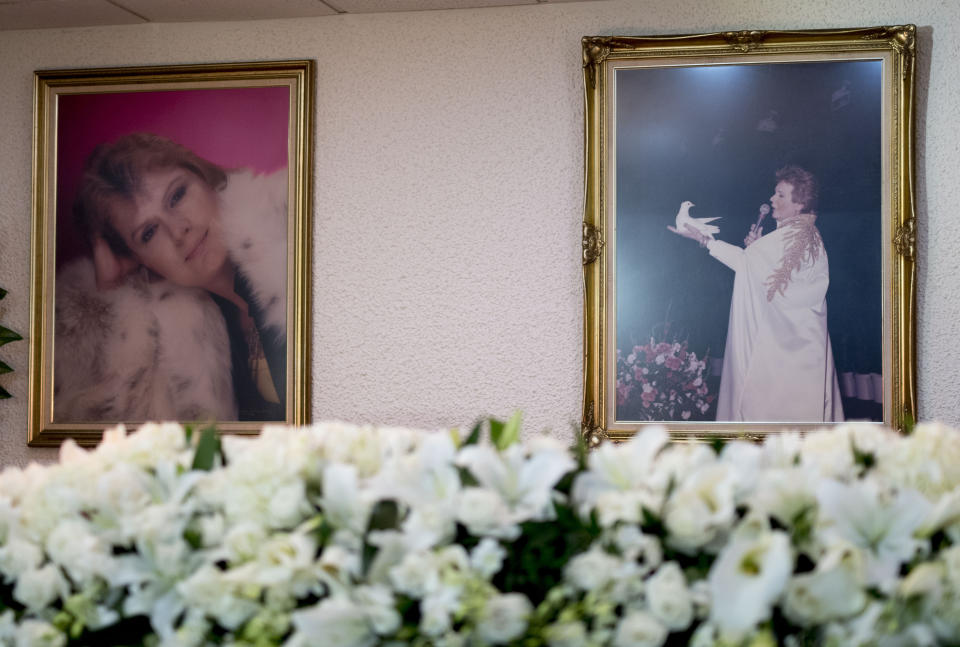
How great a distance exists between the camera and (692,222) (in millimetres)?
3600

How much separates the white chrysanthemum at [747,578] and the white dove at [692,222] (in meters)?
2.97

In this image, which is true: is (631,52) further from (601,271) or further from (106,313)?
(106,313)

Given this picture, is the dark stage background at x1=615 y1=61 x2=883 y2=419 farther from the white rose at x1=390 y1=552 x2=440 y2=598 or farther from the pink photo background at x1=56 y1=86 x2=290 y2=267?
the white rose at x1=390 y1=552 x2=440 y2=598

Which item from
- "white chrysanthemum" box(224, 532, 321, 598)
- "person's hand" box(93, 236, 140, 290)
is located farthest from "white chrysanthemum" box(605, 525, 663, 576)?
"person's hand" box(93, 236, 140, 290)

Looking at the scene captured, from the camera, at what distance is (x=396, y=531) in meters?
0.77

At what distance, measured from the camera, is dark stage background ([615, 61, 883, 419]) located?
350 cm

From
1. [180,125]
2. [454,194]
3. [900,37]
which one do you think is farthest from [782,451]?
[180,125]

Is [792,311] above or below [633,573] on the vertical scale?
above

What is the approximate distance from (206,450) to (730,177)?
3.02 meters

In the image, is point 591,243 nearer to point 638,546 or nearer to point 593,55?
point 593,55

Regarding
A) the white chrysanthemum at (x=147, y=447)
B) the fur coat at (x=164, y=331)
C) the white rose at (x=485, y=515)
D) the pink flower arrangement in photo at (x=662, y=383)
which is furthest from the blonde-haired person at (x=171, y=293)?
the white rose at (x=485, y=515)

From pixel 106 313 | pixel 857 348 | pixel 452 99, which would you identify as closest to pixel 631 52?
pixel 452 99

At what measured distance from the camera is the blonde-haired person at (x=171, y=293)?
3838 millimetres

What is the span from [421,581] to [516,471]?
0.12 metres
